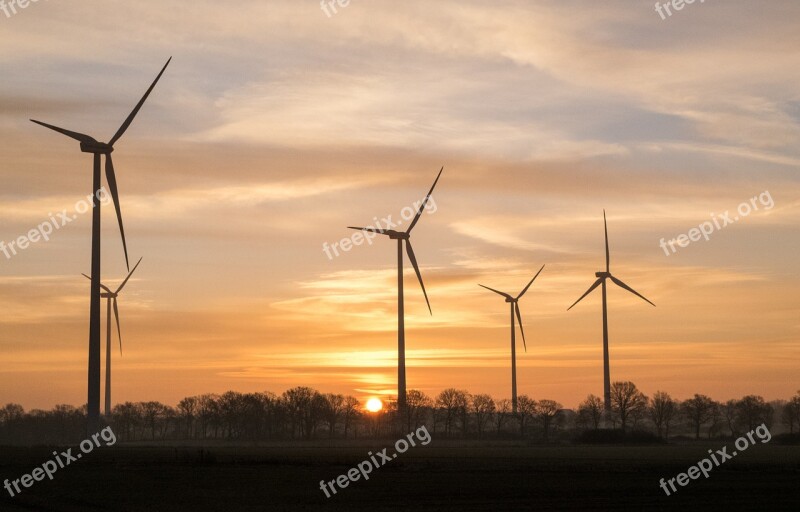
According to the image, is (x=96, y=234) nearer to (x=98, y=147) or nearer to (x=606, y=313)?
(x=98, y=147)

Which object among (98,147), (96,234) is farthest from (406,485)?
(98,147)

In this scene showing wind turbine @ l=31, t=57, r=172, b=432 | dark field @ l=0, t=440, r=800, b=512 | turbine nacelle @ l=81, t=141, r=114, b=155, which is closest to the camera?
dark field @ l=0, t=440, r=800, b=512

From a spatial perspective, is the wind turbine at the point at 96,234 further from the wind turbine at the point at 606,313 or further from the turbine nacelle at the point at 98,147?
the wind turbine at the point at 606,313

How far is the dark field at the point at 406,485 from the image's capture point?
4722 centimetres

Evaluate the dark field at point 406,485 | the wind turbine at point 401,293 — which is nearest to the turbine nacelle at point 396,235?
the wind turbine at point 401,293

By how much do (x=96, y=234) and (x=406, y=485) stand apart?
4025 cm

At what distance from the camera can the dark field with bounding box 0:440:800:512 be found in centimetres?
4722

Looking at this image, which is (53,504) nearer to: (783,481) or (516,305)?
(783,481)

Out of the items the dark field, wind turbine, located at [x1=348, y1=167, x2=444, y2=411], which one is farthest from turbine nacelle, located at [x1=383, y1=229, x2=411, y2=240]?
the dark field

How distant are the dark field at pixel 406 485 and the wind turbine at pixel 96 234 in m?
5.01

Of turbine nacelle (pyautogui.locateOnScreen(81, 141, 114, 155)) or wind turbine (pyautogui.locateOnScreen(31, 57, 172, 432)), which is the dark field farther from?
turbine nacelle (pyautogui.locateOnScreen(81, 141, 114, 155))

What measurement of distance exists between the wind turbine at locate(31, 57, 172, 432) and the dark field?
501 centimetres

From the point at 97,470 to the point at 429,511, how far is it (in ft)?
111

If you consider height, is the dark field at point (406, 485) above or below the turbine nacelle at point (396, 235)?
below
